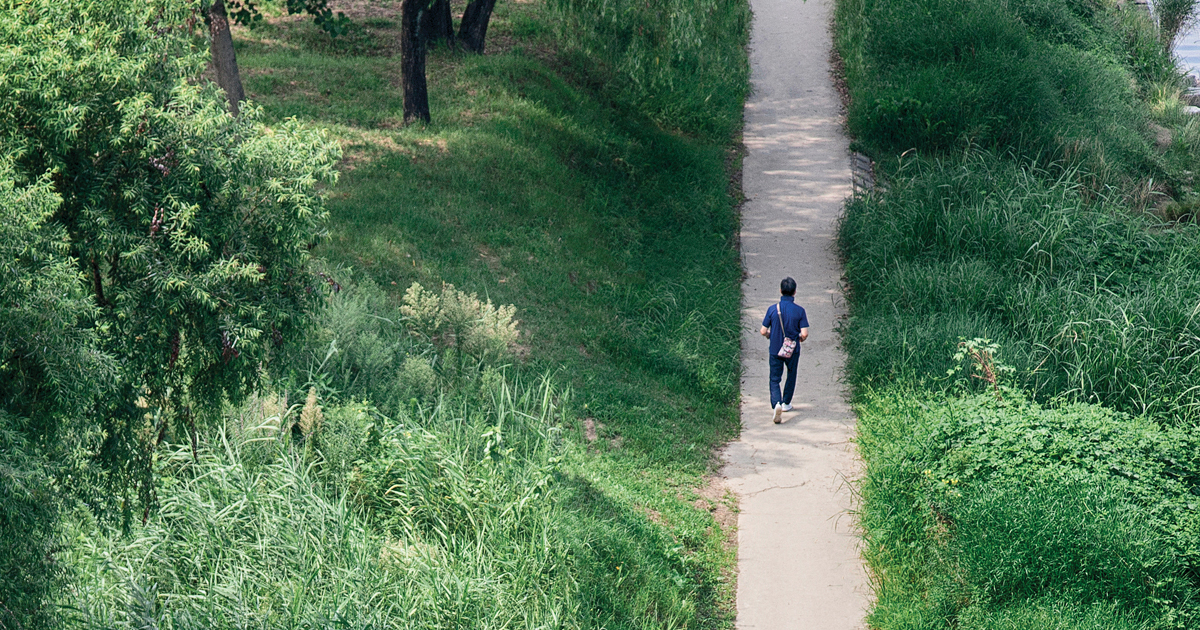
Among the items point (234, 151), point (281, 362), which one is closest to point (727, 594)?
point (281, 362)

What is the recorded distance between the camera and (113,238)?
4.85 m

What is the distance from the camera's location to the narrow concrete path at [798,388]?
733 centimetres

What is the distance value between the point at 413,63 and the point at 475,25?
3443 mm

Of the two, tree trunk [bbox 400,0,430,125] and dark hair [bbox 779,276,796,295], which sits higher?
tree trunk [bbox 400,0,430,125]

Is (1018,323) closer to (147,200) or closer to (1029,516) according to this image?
(1029,516)

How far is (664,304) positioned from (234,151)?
6680 millimetres

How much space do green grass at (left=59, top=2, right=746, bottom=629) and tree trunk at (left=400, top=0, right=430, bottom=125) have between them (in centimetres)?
30

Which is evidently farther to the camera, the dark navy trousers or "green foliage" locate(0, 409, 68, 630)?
the dark navy trousers

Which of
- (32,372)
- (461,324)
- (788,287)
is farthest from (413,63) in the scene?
(32,372)

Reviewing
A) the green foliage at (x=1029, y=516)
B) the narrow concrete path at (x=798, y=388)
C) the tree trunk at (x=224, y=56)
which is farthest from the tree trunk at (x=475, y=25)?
the green foliage at (x=1029, y=516)

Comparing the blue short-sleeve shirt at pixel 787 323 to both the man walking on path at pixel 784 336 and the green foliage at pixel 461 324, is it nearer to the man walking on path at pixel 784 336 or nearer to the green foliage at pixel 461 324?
the man walking on path at pixel 784 336

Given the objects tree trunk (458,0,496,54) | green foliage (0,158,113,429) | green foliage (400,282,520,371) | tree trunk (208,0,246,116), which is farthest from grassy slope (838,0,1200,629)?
tree trunk (208,0,246,116)

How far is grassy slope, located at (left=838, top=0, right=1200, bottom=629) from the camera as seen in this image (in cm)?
649

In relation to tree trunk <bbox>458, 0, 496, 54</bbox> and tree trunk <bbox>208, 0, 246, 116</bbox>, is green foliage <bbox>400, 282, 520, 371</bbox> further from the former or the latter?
tree trunk <bbox>458, 0, 496, 54</bbox>
